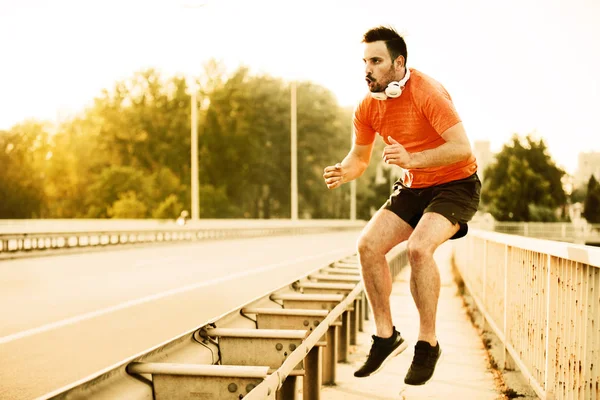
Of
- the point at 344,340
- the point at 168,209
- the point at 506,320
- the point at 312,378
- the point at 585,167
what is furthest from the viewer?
the point at 585,167

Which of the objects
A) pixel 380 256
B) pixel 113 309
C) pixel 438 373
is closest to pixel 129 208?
pixel 113 309

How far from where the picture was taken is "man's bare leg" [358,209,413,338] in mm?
5801

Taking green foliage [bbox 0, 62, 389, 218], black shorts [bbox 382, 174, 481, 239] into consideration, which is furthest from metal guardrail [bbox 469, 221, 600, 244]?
black shorts [bbox 382, 174, 481, 239]

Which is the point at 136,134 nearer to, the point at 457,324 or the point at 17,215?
the point at 17,215

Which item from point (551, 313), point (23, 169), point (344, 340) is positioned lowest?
point (344, 340)

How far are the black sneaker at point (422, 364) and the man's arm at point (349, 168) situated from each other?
3.88ft

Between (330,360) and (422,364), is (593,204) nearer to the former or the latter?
(330,360)

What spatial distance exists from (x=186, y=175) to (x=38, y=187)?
14.2 meters

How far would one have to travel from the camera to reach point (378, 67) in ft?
17.5

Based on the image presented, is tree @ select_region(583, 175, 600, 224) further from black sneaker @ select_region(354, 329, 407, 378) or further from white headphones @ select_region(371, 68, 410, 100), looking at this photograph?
white headphones @ select_region(371, 68, 410, 100)

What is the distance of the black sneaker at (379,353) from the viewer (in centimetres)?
573

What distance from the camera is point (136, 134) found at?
282 feet

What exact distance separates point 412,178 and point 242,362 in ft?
5.40

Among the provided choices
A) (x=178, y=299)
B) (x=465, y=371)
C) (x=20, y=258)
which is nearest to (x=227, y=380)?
(x=465, y=371)
